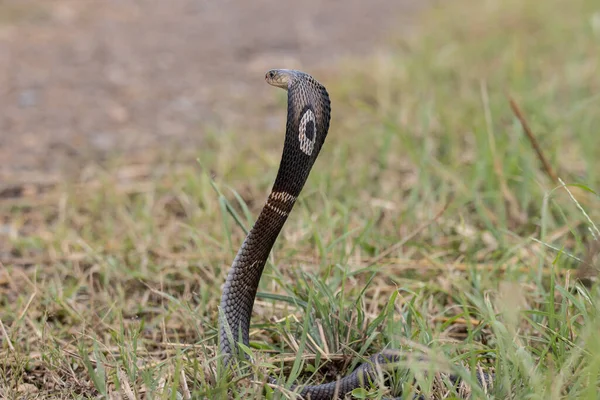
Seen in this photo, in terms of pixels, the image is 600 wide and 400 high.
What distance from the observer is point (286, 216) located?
240 cm

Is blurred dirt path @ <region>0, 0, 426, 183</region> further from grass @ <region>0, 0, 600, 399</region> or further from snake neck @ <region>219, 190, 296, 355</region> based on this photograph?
snake neck @ <region>219, 190, 296, 355</region>

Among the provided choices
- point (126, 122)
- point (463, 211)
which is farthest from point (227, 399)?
point (126, 122)

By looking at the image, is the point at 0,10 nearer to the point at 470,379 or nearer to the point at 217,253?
the point at 217,253

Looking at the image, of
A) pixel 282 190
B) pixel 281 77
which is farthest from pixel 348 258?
pixel 281 77

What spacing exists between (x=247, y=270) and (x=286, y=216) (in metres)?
0.23

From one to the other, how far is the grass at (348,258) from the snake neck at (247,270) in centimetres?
12

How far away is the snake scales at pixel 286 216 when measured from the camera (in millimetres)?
2199

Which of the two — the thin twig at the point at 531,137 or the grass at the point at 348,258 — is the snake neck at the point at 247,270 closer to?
the grass at the point at 348,258

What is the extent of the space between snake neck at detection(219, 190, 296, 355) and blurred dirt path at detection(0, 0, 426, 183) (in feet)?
9.17

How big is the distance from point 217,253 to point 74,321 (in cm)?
73

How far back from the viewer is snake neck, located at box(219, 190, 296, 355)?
2383 millimetres

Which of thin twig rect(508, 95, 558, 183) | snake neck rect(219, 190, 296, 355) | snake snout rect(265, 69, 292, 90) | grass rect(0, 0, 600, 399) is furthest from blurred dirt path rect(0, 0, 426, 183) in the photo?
snake snout rect(265, 69, 292, 90)

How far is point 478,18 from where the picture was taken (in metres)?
8.48

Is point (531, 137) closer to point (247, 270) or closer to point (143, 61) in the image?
point (247, 270)
